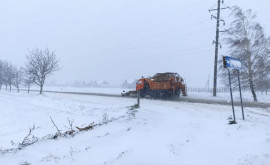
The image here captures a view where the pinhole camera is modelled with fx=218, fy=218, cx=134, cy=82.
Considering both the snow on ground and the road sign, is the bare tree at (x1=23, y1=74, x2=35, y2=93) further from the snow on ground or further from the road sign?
the road sign

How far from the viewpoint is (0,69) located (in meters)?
48.2

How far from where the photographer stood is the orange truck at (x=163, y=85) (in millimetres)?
17272

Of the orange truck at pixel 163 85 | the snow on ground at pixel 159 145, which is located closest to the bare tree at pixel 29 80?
the orange truck at pixel 163 85

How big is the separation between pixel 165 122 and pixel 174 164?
3672 millimetres

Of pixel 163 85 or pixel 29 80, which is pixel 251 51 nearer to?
pixel 163 85

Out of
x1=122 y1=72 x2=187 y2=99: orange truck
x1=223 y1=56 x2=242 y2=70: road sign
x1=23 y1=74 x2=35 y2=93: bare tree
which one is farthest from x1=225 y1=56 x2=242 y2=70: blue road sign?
x1=23 y1=74 x2=35 y2=93: bare tree

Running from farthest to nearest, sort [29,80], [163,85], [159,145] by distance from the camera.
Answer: [29,80] → [163,85] → [159,145]

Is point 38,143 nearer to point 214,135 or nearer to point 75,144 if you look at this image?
point 75,144

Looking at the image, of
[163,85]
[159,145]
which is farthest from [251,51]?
[159,145]

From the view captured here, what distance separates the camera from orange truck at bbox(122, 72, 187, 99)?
680 inches

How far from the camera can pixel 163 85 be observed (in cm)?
1748

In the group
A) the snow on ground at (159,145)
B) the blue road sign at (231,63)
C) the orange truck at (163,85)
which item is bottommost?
the snow on ground at (159,145)

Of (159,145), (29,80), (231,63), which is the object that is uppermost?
(29,80)

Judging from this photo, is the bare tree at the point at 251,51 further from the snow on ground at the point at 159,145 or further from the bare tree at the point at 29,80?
the bare tree at the point at 29,80
